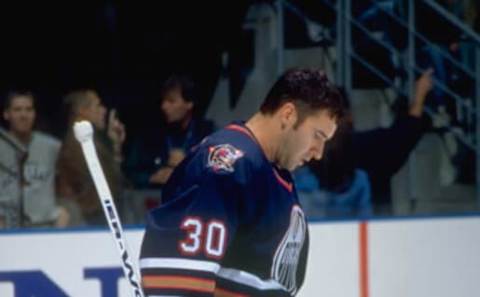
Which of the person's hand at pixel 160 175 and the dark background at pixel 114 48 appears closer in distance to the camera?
the dark background at pixel 114 48

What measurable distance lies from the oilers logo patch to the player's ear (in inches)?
5.0

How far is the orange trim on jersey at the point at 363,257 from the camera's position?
548 centimetres

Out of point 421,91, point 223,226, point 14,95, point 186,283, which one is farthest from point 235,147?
point 421,91

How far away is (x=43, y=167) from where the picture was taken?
5.31 metres

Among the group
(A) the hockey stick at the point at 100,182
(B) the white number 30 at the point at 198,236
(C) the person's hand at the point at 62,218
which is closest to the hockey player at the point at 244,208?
(B) the white number 30 at the point at 198,236

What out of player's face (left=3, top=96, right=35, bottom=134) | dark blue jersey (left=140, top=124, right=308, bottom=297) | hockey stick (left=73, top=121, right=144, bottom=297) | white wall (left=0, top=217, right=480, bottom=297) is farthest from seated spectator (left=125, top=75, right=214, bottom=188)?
dark blue jersey (left=140, top=124, right=308, bottom=297)

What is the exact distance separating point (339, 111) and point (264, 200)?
26 centimetres

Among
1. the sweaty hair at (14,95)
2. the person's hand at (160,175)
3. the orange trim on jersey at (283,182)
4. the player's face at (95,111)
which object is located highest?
the orange trim on jersey at (283,182)

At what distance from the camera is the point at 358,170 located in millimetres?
5707

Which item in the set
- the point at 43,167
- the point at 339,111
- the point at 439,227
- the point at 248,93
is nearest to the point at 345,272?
the point at 439,227

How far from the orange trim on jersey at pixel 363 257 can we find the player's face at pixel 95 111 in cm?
109

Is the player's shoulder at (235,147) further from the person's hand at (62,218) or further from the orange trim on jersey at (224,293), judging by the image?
the person's hand at (62,218)

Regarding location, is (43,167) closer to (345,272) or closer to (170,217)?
(345,272)

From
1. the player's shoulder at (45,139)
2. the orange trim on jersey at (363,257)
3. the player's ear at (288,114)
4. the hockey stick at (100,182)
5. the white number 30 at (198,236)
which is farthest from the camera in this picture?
the orange trim on jersey at (363,257)
